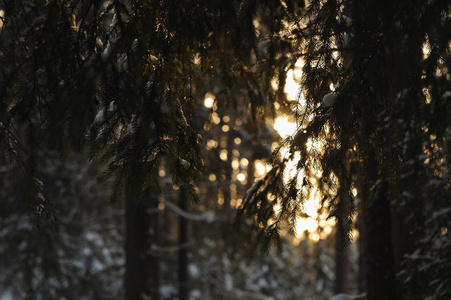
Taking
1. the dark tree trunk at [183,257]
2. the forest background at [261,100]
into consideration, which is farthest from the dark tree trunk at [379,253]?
the dark tree trunk at [183,257]

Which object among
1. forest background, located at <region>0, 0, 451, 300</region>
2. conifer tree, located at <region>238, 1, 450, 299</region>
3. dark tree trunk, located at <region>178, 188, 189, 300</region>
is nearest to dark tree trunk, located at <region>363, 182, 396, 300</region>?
forest background, located at <region>0, 0, 451, 300</region>

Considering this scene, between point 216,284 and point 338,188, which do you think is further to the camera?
point 216,284

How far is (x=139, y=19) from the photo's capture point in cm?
277

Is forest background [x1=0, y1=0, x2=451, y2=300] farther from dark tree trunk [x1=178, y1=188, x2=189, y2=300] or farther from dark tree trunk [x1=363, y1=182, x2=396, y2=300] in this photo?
dark tree trunk [x1=178, y1=188, x2=189, y2=300]

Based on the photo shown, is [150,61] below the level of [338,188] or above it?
above

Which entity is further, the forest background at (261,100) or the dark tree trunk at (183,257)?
the dark tree trunk at (183,257)

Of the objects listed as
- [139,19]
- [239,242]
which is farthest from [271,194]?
[239,242]

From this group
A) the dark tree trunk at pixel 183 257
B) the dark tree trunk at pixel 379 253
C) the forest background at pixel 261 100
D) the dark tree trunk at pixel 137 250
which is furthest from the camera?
the dark tree trunk at pixel 183 257

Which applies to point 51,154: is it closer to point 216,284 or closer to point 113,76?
point 216,284

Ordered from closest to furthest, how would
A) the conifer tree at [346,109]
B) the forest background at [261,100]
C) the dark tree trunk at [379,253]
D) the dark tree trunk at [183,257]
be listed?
1. the forest background at [261,100]
2. the conifer tree at [346,109]
3. the dark tree trunk at [379,253]
4. the dark tree trunk at [183,257]

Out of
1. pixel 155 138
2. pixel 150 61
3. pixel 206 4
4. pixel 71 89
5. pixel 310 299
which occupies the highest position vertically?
pixel 206 4

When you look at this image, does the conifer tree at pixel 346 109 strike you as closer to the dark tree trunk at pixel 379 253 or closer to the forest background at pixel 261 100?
the forest background at pixel 261 100

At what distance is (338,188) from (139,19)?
201 centimetres

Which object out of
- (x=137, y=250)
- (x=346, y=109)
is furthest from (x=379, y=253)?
(x=137, y=250)
